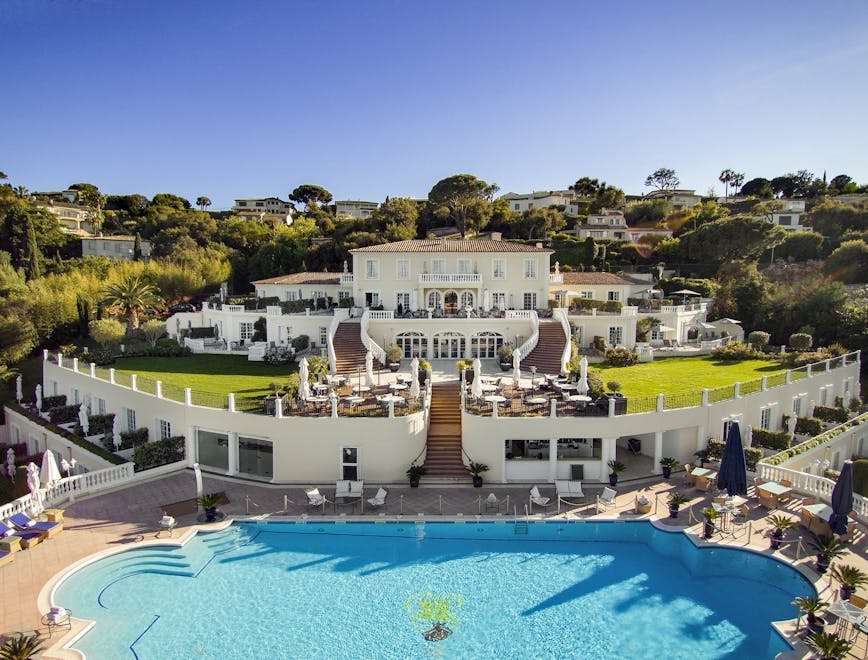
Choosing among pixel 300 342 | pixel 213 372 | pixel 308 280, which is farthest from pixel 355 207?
pixel 213 372

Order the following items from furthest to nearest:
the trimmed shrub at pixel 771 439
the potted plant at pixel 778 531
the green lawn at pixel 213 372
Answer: the green lawn at pixel 213 372 < the trimmed shrub at pixel 771 439 < the potted plant at pixel 778 531

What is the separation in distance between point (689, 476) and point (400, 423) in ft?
37.4

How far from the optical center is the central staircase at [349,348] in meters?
31.6

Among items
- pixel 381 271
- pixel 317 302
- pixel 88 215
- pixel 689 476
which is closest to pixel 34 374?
pixel 317 302

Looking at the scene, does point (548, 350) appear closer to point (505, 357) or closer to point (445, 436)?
point (505, 357)

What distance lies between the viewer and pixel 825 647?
10.8 meters

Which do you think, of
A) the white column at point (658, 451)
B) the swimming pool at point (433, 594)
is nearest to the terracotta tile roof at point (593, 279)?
the white column at point (658, 451)

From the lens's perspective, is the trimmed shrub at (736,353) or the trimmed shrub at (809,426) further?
the trimmed shrub at (736,353)

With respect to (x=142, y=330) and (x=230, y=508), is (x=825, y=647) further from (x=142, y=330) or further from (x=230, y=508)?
(x=142, y=330)

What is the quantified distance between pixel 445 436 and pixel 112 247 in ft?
246

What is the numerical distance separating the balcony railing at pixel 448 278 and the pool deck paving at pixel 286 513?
1940 centimetres

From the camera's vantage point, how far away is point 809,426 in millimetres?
25453

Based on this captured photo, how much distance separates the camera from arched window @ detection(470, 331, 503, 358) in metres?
35.8

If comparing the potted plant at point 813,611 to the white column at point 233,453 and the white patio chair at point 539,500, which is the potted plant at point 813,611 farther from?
the white column at point 233,453
